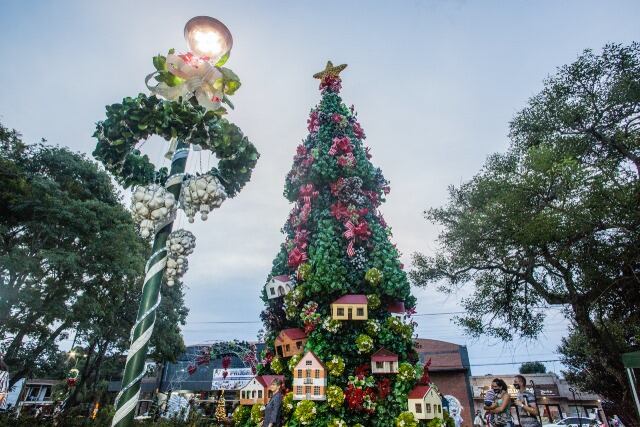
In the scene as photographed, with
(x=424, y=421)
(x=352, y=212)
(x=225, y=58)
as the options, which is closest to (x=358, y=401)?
(x=424, y=421)

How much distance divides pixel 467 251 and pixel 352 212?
6.04 meters

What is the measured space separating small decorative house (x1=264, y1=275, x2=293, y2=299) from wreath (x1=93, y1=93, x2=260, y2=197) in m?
3.91

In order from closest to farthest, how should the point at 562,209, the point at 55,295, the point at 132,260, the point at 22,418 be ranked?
the point at 22,418
the point at 562,209
the point at 55,295
the point at 132,260

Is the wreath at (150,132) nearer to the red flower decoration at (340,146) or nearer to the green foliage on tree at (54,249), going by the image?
the red flower decoration at (340,146)

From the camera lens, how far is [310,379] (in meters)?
5.73

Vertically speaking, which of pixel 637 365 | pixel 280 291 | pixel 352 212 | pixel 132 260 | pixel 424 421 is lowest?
pixel 424 421

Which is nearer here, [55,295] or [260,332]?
[260,332]

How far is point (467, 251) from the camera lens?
11.3m

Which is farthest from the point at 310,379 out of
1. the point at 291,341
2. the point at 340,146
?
the point at 340,146

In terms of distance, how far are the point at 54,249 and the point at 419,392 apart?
46.2ft

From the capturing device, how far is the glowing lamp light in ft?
9.78

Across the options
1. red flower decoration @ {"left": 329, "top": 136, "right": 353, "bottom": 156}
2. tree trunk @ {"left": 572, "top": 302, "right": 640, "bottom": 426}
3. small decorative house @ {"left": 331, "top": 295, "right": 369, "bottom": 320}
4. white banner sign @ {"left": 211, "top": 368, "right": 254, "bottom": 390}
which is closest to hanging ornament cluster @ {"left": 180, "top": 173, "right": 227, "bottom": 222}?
small decorative house @ {"left": 331, "top": 295, "right": 369, "bottom": 320}

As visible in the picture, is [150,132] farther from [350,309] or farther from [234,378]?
[234,378]

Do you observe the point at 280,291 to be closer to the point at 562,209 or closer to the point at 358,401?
the point at 358,401
